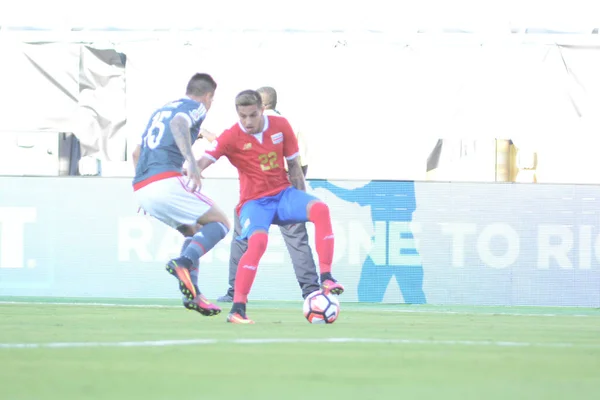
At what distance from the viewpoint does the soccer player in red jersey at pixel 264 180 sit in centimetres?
773

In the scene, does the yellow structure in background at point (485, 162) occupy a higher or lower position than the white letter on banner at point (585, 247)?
higher

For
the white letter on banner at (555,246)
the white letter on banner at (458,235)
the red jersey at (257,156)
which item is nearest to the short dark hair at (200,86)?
the red jersey at (257,156)

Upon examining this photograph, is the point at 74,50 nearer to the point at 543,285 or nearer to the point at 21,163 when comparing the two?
the point at 21,163

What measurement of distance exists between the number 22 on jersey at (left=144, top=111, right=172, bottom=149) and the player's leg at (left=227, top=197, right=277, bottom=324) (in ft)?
2.32

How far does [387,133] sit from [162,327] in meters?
7.77

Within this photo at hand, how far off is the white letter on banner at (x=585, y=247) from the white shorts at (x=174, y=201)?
206 inches

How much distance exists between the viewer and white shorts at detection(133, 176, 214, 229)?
8070 millimetres

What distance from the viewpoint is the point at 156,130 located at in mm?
8180

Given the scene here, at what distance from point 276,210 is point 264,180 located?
20cm

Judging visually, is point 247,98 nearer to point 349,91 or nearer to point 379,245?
point 379,245

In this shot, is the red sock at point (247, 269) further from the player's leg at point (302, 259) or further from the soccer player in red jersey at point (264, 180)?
the player's leg at point (302, 259)

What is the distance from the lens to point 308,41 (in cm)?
1431

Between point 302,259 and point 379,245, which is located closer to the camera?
point 302,259

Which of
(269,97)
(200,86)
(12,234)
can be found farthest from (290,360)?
(12,234)
